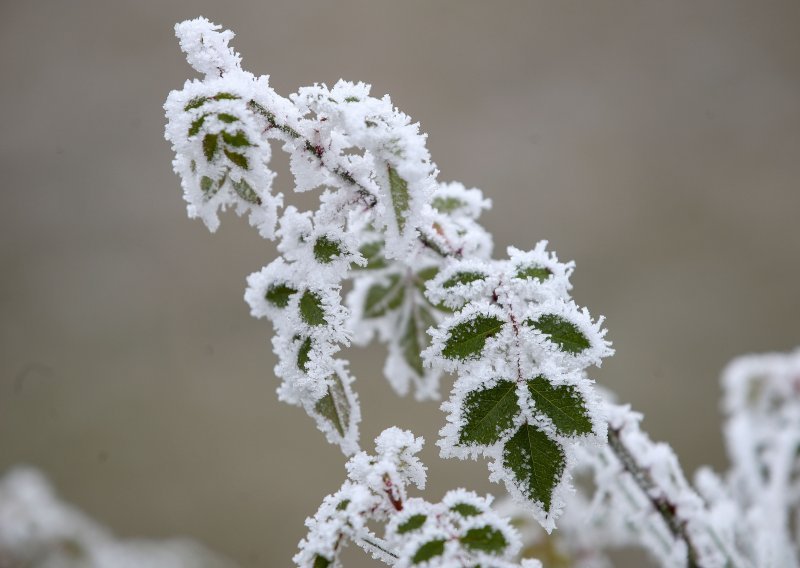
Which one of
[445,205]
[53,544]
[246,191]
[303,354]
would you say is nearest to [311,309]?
[303,354]

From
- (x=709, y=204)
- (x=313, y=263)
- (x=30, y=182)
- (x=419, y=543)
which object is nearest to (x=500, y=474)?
(x=419, y=543)

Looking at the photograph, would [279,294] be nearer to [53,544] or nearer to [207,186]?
[207,186]

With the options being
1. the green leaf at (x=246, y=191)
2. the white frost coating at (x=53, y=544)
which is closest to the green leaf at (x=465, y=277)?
the green leaf at (x=246, y=191)

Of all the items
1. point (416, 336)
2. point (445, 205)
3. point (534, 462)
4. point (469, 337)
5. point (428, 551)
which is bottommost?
point (428, 551)

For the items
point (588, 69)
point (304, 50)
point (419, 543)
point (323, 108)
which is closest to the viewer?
point (419, 543)

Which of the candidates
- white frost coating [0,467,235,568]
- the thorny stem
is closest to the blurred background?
white frost coating [0,467,235,568]

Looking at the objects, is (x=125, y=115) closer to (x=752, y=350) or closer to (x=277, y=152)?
(x=277, y=152)
